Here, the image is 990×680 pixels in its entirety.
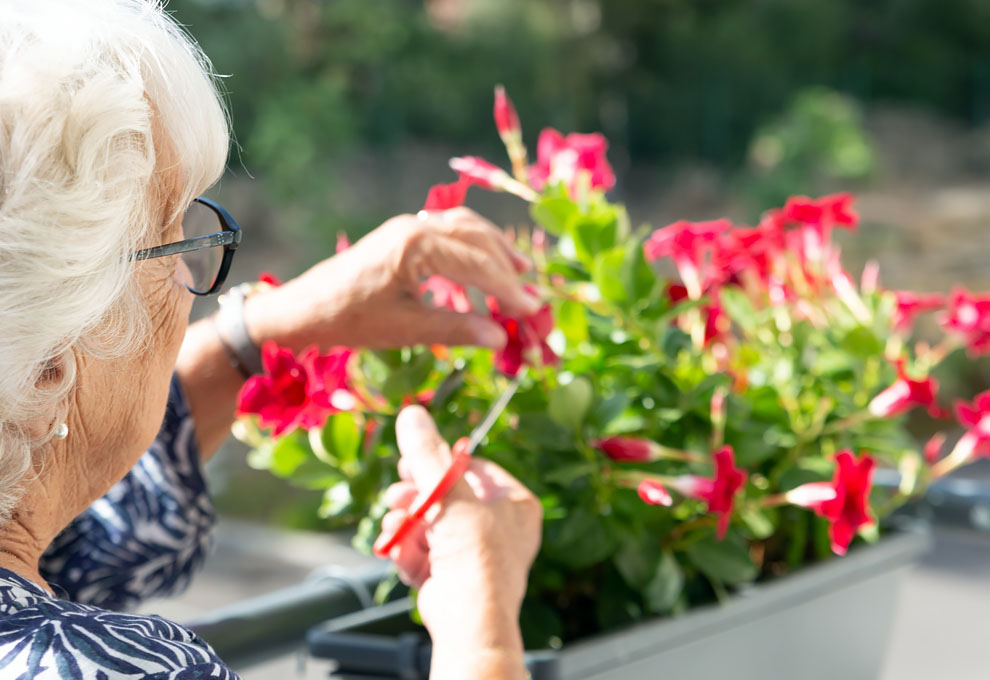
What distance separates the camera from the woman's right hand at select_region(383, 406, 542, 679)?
1.62 ft

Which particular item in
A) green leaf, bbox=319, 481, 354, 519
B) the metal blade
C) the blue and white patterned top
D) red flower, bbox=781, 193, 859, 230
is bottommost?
the blue and white patterned top

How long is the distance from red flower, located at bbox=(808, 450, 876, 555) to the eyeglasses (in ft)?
1.27

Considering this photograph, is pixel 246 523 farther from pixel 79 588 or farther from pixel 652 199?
pixel 652 199

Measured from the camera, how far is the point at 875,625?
0.79 m

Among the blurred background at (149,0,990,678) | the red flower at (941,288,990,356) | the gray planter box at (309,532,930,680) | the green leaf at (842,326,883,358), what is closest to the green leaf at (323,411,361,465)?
the gray planter box at (309,532,930,680)

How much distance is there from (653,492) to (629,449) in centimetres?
5

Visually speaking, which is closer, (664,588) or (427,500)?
(427,500)

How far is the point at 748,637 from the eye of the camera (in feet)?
2.23

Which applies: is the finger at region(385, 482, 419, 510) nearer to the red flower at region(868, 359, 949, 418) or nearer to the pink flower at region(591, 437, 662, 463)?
the pink flower at region(591, 437, 662, 463)

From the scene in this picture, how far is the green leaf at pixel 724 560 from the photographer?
2.22ft

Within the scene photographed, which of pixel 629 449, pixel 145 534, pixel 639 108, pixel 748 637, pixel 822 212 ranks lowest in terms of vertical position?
pixel 639 108

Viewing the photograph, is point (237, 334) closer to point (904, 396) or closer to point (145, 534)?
point (145, 534)

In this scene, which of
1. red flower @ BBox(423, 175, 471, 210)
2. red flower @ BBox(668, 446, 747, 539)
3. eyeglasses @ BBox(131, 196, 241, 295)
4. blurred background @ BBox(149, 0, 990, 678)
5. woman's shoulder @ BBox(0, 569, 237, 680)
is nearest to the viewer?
woman's shoulder @ BBox(0, 569, 237, 680)

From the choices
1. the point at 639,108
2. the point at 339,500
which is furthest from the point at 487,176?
the point at 639,108
